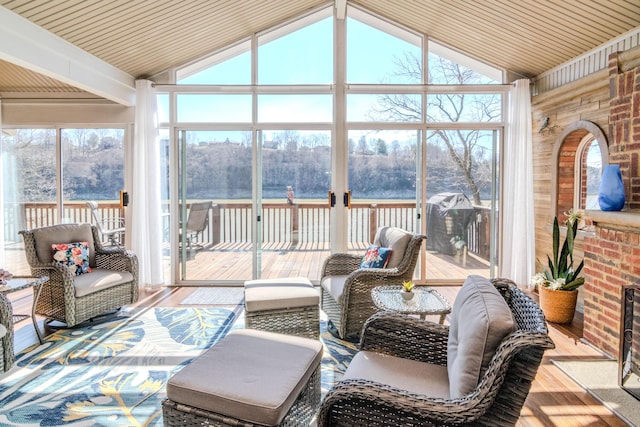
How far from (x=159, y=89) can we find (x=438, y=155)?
362cm

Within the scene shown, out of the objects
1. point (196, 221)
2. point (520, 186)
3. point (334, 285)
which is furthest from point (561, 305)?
point (196, 221)

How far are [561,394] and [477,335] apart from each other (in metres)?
1.63

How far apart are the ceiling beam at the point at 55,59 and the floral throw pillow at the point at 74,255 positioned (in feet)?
5.11

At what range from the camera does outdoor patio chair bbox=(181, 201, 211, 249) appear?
217 inches

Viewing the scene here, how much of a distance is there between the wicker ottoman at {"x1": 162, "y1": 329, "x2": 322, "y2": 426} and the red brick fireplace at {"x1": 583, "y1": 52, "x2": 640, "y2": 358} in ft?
7.90

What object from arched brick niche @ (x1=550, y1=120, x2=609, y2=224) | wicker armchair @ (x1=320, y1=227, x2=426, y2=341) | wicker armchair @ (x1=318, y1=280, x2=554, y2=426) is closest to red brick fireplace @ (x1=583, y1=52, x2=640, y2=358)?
arched brick niche @ (x1=550, y1=120, x2=609, y2=224)

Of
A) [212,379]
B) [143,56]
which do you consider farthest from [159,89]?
[212,379]

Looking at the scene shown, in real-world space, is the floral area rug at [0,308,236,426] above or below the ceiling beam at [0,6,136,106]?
below

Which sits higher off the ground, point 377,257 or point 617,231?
point 617,231

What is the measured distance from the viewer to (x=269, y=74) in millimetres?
5355

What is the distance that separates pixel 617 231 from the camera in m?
3.20

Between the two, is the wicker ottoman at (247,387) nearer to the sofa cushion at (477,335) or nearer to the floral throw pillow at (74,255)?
the sofa cushion at (477,335)

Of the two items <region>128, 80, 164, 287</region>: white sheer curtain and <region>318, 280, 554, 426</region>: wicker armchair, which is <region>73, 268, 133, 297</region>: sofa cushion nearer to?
<region>128, 80, 164, 287</region>: white sheer curtain

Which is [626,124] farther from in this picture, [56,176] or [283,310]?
[56,176]
